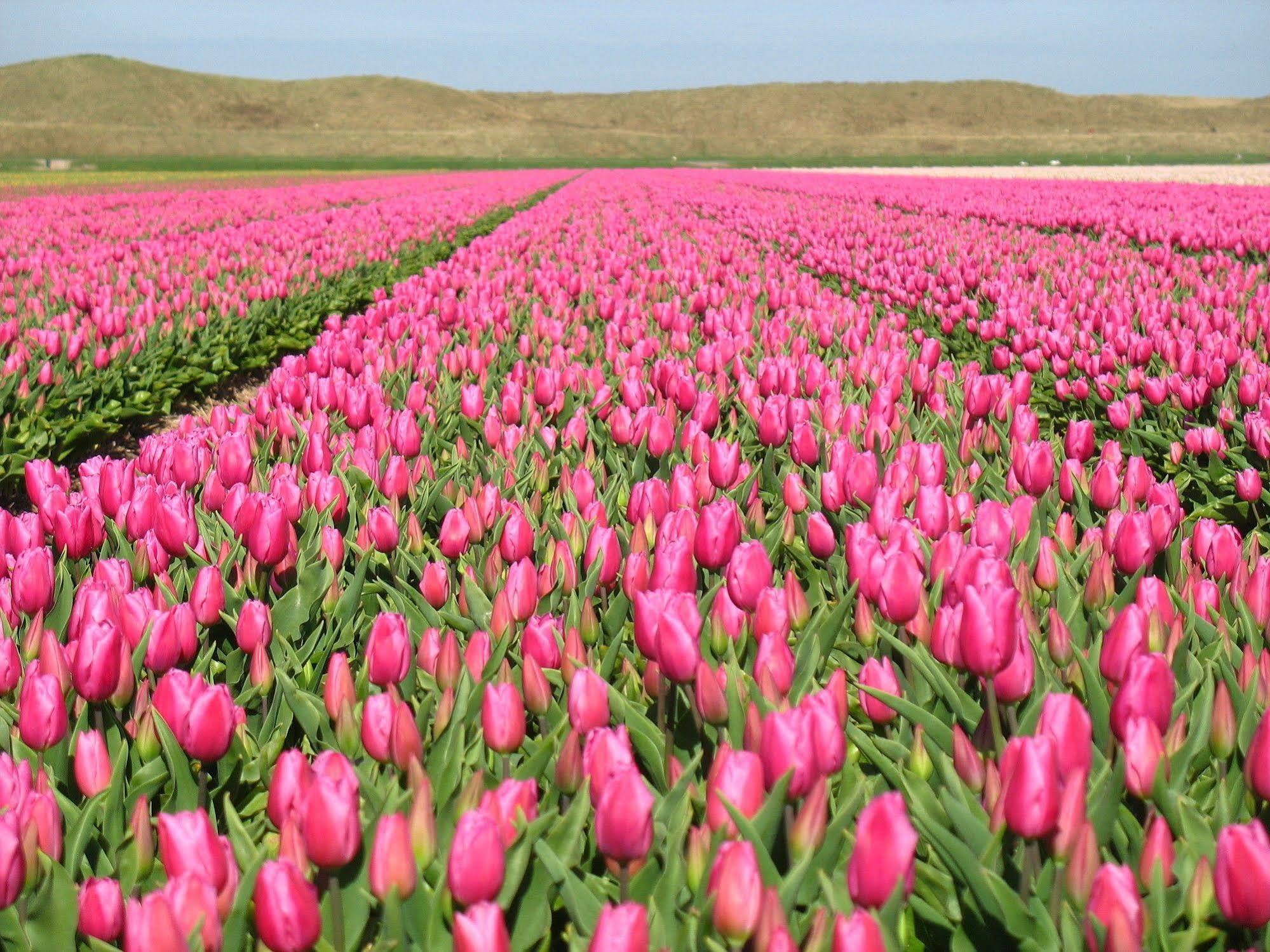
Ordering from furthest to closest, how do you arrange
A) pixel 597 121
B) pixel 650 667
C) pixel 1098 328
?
1. pixel 597 121
2. pixel 1098 328
3. pixel 650 667

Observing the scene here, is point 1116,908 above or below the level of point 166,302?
below

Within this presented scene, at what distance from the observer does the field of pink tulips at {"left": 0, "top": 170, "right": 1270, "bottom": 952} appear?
121 centimetres

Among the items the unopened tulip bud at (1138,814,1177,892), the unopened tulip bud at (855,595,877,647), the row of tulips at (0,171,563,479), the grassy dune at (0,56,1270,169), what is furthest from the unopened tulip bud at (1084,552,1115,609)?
the grassy dune at (0,56,1270,169)

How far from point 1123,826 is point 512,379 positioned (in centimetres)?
306

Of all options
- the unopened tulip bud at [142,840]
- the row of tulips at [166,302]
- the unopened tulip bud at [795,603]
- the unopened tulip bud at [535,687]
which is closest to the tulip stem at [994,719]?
the unopened tulip bud at [795,603]

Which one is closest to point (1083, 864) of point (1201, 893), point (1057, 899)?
point (1057, 899)

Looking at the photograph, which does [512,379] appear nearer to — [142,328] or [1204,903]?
[1204,903]

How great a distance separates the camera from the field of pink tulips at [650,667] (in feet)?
3.96

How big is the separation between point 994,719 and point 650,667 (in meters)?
0.57

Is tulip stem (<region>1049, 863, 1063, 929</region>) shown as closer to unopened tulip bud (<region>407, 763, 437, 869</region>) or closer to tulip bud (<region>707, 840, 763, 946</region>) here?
tulip bud (<region>707, 840, 763, 946</region>)

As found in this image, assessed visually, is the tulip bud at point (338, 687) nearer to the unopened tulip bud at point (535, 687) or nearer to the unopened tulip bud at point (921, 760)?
the unopened tulip bud at point (535, 687)

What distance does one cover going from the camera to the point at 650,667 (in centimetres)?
175

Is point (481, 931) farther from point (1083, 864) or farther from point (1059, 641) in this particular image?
point (1059, 641)

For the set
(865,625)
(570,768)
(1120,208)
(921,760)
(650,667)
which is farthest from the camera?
(1120,208)
